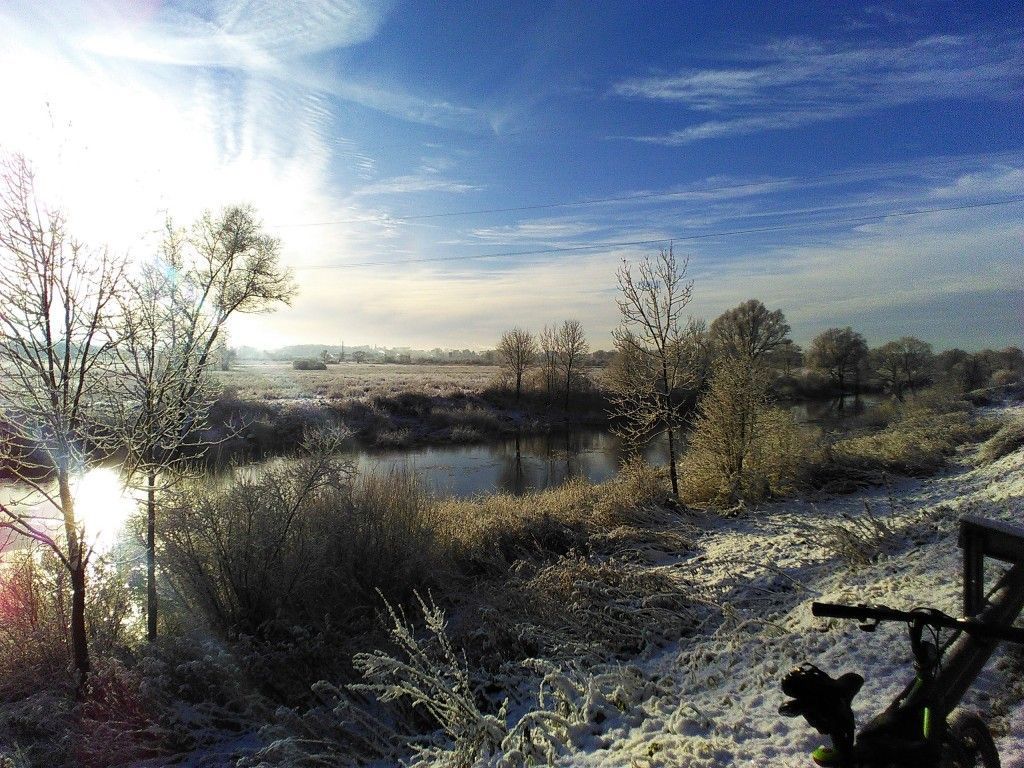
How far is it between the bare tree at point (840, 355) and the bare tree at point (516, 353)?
28.6 meters

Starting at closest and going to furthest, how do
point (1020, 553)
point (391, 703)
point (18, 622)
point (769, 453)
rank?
point (1020, 553), point (391, 703), point (18, 622), point (769, 453)

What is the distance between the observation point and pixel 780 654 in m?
4.67

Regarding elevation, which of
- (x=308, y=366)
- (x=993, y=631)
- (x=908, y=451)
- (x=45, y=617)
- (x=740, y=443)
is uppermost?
(x=308, y=366)

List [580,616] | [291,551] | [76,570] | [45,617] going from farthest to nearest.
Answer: [291,551], [45,617], [580,616], [76,570]

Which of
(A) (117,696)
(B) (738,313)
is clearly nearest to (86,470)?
(A) (117,696)

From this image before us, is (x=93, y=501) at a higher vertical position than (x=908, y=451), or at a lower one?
higher

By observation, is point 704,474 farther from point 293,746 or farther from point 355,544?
point 293,746

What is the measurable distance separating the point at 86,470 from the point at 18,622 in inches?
116

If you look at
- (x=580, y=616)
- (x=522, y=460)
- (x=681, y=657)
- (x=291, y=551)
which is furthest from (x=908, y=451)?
(x=522, y=460)

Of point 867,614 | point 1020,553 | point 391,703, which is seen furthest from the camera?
point 391,703

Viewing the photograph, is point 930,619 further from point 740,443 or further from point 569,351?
point 569,351

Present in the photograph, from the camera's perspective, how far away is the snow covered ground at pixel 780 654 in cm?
333

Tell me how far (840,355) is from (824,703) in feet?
201

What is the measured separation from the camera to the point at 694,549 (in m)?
10.1
